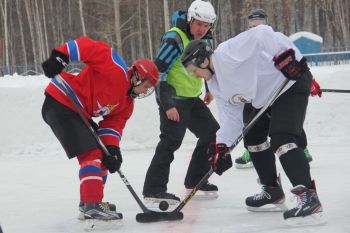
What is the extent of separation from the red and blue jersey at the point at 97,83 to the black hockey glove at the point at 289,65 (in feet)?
2.49

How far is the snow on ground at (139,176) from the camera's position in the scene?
307 cm

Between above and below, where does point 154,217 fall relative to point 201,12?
below

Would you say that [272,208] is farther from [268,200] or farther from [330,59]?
[330,59]

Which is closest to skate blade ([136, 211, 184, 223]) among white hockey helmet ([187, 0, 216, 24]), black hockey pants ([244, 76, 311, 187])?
black hockey pants ([244, 76, 311, 187])

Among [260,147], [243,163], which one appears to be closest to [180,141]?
[260,147]

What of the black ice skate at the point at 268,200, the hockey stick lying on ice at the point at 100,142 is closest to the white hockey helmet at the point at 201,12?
the hockey stick lying on ice at the point at 100,142

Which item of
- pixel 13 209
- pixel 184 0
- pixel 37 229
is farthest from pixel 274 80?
pixel 184 0

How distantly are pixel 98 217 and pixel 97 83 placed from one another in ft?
2.12

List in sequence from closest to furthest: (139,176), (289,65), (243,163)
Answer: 1. (289,65)
2. (139,176)
3. (243,163)

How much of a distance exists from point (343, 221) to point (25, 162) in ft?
12.0

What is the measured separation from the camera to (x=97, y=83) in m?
2.99

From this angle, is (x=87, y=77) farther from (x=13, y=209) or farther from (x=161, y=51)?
(x=13, y=209)

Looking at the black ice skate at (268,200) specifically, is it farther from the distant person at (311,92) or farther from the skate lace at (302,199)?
the distant person at (311,92)

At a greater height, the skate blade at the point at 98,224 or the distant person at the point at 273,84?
the distant person at the point at 273,84
